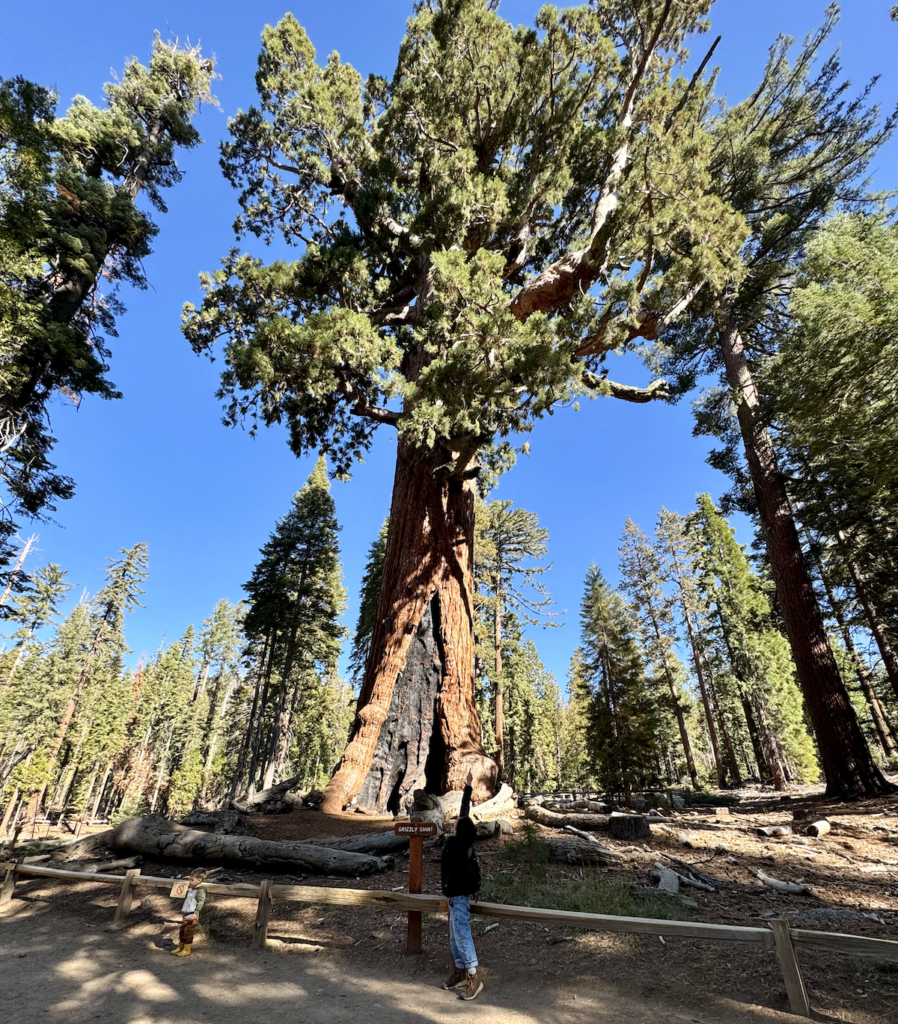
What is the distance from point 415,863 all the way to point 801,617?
1035 centimetres

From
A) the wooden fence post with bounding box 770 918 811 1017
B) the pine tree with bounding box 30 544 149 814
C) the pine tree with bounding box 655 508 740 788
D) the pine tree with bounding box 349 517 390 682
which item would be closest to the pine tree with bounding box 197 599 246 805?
the pine tree with bounding box 30 544 149 814

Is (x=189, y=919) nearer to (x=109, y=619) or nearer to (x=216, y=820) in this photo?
(x=216, y=820)

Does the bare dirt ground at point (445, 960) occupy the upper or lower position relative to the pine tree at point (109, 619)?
lower

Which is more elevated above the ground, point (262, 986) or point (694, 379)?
point (694, 379)

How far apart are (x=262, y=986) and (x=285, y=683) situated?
21239mm

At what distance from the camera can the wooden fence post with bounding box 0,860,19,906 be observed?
6.95 meters

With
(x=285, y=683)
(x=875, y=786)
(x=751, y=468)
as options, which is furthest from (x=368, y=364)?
(x=285, y=683)

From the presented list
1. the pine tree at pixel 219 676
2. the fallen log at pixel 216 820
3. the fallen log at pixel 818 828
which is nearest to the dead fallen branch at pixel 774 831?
the fallen log at pixel 818 828

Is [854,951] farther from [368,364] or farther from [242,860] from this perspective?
[368,364]

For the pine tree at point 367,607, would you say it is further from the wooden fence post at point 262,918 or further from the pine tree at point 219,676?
the pine tree at point 219,676

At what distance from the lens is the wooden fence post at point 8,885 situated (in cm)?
695

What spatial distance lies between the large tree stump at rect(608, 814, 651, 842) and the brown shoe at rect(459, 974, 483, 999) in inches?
174

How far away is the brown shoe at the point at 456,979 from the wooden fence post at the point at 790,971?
2.37m

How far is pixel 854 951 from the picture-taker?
10.3 ft
